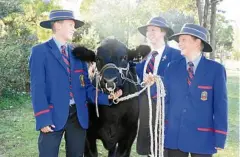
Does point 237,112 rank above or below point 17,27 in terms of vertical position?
below

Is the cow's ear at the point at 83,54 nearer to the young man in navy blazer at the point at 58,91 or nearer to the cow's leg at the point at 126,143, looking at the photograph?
the young man in navy blazer at the point at 58,91

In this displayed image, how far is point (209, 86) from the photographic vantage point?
361 cm

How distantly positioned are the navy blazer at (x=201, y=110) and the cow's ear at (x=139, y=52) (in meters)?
1.27

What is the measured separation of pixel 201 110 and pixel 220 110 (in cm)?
19

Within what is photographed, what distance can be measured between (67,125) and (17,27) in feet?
40.2

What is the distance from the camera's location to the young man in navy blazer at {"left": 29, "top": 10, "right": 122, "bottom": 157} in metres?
3.73

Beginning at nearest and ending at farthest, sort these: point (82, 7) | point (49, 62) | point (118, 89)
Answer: point (49, 62) < point (118, 89) < point (82, 7)

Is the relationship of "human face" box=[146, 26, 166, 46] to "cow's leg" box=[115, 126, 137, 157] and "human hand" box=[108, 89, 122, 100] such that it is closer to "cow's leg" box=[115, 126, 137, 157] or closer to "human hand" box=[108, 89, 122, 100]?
"human hand" box=[108, 89, 122, 100]

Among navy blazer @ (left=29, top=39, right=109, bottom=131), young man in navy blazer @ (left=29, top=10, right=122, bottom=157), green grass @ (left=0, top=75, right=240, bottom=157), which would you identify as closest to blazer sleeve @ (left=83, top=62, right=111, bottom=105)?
young man in navy blazer @ (left=29, top=10, right=122, bottom=157)

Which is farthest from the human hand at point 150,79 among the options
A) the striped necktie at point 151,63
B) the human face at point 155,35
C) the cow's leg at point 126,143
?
the cow's leg at point 126,143

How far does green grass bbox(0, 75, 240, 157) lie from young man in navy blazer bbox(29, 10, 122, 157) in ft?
8.64

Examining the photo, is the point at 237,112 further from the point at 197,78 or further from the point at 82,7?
the point at 82,7

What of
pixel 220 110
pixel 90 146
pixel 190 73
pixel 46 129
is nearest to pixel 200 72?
pixel 190 73

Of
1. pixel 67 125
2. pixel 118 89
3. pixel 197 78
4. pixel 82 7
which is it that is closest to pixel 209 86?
pixel 197 78
